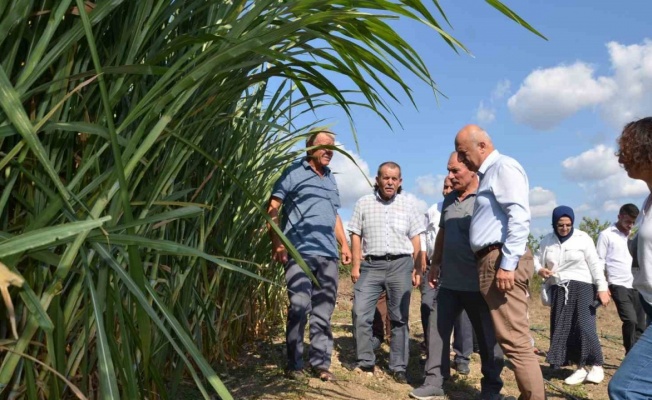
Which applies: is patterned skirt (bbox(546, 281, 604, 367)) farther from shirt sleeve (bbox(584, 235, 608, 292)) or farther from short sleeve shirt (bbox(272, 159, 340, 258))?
short sleeve shirt (bbox(272, 159, 340, 258))

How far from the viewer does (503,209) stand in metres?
3.58

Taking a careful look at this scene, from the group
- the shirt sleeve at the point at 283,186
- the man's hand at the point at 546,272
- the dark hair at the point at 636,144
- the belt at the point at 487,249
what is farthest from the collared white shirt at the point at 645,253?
the man's hand at the point at 546,272

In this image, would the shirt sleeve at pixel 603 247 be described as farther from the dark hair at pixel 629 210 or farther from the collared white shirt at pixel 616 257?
the dark hair at pixel 629 210

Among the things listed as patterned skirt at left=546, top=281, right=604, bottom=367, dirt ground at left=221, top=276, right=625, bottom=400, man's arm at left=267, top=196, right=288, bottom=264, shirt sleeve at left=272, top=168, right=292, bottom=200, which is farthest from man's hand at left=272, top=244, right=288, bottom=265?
patterned skirt at left=546, top=281, right=604, bottom=367

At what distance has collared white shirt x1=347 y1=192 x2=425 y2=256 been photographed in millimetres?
5078

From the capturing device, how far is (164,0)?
1403 mm

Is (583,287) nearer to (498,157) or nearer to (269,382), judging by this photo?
(498,157)

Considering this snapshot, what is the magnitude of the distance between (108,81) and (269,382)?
2728mm

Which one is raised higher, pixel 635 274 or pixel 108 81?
pixel 108 81

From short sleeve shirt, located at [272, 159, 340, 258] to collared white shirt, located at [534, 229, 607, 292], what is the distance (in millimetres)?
2279

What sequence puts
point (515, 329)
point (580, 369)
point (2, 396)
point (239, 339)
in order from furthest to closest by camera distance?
point (580, 369) < point (239, 339) < point (515, 329) < point (2, 396)

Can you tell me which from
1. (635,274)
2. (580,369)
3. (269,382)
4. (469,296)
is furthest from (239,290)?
(580,369)

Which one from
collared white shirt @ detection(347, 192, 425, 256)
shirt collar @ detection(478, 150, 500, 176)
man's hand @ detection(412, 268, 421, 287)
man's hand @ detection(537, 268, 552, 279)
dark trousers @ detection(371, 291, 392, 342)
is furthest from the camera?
dark trousers @ detection(371, 291, 392, 342)

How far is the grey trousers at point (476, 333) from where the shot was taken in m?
4.16
